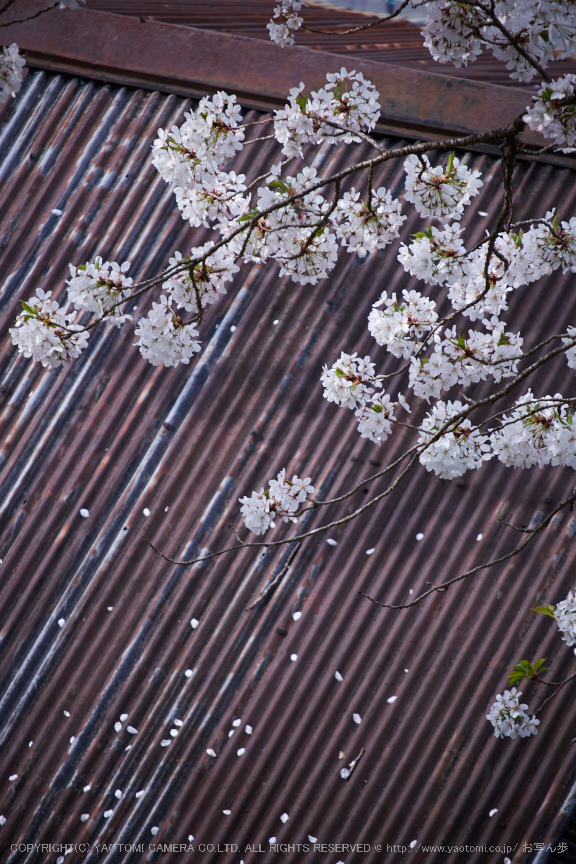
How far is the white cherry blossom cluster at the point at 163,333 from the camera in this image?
7.84 ft

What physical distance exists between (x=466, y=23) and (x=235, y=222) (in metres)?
1.07

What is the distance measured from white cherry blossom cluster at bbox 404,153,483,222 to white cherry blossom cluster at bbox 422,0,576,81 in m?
0.36

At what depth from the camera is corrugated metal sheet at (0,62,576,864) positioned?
2803mm

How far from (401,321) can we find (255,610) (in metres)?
1.63

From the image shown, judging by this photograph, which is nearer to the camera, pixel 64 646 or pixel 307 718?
pixel 307 718

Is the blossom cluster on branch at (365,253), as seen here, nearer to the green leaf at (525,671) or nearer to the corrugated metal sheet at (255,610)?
the green leaf at (525,671)

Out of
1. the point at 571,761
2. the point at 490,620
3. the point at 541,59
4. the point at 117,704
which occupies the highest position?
the point at 541,59

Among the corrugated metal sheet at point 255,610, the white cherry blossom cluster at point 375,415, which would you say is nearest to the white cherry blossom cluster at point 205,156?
the white cherry blossom cluster at point 375,415

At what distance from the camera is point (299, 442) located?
3.30 metres

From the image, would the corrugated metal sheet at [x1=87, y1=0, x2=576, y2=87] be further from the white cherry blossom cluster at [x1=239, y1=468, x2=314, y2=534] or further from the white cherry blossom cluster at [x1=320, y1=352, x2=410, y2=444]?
the white cherry blossom cluster at [x1=239, y1=468, x2=314, y2=534]

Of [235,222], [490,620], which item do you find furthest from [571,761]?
[235,222]

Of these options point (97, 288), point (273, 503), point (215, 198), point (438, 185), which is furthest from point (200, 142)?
point (273, 503)

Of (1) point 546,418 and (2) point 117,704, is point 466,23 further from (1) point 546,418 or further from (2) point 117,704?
(2) point 117,704

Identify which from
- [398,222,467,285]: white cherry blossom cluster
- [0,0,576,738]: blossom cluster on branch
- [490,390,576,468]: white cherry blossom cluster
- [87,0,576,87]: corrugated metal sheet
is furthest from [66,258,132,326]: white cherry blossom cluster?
[87,0,576,87]: corrugated metal sheet
